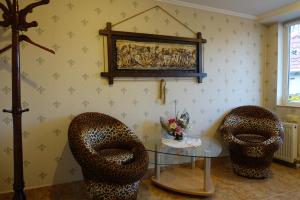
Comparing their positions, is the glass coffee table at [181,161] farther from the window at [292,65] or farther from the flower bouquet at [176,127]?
the window at [292,65]

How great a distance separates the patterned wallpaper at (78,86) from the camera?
2646 millimetres

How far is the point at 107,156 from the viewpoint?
94.3 inches

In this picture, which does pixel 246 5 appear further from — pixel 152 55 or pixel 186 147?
pixel 186 147

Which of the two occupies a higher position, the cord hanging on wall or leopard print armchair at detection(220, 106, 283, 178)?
the cord hanging on wall

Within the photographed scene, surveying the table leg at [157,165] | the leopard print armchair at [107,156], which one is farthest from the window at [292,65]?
the leopard print armchair at [107,156]

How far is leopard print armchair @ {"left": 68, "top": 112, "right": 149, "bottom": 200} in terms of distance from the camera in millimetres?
2148

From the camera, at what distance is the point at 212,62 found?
369 centimetres

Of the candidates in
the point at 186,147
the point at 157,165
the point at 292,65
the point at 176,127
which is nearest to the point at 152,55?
the point at 176,127

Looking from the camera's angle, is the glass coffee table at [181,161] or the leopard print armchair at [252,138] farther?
the leopard print armchair at [252,138]

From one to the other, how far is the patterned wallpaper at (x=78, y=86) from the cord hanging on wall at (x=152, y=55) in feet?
0.32

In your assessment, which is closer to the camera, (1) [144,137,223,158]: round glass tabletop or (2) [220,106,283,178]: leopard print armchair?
(1) [144,137,223,158]: round glass tabletop

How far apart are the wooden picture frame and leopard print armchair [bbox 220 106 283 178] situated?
0.83 m

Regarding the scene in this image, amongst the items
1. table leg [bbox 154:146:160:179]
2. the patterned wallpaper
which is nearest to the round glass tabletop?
table leg [bbox 154:146:160:179]

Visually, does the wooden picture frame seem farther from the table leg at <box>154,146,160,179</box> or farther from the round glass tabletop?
the table leg at <box>154,146,160,179</box>
